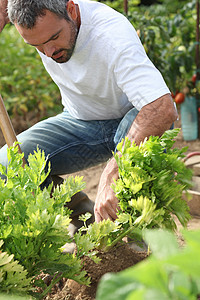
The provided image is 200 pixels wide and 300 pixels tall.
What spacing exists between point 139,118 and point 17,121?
3.69 meters

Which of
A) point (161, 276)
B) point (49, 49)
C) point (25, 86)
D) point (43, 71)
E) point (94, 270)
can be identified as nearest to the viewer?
point (161, 276)

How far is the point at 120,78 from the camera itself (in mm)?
2094

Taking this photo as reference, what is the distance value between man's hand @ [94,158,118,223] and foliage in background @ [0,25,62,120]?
11.6ft

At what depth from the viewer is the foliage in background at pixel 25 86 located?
5285mm

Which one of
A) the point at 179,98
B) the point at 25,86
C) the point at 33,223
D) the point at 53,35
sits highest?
the point at 53,35

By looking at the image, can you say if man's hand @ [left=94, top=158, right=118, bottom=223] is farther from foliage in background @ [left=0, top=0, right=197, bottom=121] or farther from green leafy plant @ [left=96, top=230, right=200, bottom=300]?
foliage in background @ [left=0, top=0, right=197, bottom=121]

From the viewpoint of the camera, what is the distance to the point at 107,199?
1680 millimetres

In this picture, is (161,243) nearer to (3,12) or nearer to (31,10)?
(31,10)

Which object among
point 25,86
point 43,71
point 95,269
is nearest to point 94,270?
point 95,269

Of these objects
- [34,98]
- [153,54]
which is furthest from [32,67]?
[153,54]

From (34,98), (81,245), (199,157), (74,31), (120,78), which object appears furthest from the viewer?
(34,98)

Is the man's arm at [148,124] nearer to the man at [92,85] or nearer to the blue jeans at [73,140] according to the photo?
the man at [92,85]

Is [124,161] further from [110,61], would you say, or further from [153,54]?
[153,54]

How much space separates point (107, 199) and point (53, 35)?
87 cm
